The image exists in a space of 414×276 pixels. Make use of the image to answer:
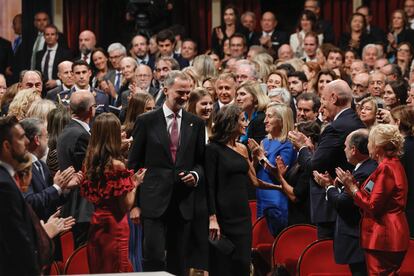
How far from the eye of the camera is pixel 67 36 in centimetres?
1748

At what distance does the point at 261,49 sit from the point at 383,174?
6365mm

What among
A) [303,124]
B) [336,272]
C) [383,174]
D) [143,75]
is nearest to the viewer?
[383,174]

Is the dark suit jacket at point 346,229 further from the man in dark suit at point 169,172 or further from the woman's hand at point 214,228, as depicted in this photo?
the man in dark suit at point 169,172

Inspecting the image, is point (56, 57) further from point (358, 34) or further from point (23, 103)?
point (23, 103)

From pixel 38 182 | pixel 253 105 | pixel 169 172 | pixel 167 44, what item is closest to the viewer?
pixel 38 182

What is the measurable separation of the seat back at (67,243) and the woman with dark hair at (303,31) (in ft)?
20.8

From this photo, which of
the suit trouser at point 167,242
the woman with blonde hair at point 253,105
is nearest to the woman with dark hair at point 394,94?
the woman with blonde hair at point 253,105

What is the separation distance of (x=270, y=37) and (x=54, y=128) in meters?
6.63

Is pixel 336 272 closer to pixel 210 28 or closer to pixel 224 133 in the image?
pixel 224 133

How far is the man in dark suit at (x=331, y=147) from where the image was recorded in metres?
8.59

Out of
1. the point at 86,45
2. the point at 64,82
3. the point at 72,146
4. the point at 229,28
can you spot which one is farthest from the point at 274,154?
the point at 229,28

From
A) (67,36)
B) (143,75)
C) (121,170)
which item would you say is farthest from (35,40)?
(121,170)

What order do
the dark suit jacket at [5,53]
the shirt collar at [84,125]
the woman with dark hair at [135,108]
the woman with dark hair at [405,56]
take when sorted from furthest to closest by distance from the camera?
the dark suit jacket at [5,53] → the woman with dark hair at [405,56] → the woman with dark hair at [135,108] → the shirt collar at [84,125]

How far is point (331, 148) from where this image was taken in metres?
8.58
